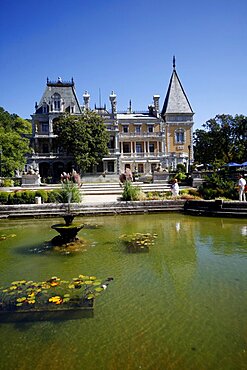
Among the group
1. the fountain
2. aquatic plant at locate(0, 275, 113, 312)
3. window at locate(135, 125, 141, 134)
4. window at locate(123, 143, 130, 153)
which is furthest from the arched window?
aquatic plant at locate(0, 275, 113, 312)

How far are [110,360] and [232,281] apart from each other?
11.3ft

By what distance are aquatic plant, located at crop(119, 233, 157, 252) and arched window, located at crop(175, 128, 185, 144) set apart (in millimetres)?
43302

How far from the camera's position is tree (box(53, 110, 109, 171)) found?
39531 mm

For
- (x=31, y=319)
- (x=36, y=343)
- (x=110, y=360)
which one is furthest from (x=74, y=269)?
(x=110, y=360)

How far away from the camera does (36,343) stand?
13.7ft

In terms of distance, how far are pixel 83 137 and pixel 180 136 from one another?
19781mm

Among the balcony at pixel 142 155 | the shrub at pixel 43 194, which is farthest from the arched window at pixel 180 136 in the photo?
the shrub at pixel 43 194

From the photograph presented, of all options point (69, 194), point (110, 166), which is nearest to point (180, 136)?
point (110, 166)

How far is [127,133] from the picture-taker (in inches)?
1989

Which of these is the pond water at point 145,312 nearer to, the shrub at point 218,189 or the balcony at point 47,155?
the shrub at point 218,189

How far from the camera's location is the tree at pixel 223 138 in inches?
1712

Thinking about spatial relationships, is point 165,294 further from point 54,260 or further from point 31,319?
point 54,260

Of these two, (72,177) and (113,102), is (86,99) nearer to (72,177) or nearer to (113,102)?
(113,102)

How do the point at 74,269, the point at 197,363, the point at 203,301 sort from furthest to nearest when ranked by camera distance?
the point at 74,269 < the point at 203,301 < the point at 197,363
